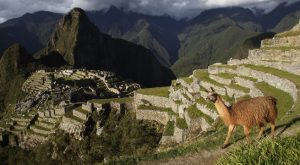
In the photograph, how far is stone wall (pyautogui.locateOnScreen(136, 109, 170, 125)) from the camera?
41.2m

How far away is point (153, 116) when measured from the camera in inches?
1699

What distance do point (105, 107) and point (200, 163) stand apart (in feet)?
115

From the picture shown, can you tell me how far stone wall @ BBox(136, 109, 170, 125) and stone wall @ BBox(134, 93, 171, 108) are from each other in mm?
1408

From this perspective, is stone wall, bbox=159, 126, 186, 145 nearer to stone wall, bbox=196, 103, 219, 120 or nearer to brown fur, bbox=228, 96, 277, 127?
stone wall, bbox=196, 103, 219, 120

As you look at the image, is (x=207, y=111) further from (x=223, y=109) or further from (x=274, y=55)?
(x=223, y=109)

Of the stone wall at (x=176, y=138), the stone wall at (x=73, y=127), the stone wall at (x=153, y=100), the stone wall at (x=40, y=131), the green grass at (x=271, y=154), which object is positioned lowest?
the stone wall at (x=40, y=131)

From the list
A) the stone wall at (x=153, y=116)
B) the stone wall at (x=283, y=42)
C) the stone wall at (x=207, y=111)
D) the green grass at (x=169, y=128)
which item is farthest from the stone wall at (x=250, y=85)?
the stone wall at (x=153, y=116)

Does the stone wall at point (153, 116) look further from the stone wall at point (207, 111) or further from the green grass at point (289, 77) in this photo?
the green grass at point (289, 77)

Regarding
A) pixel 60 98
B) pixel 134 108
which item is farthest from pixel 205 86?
pixel 60 98

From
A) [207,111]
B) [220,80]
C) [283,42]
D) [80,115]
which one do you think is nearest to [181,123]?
[207,111]

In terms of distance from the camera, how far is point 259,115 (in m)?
14.4

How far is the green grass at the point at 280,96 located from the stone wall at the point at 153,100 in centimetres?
1464

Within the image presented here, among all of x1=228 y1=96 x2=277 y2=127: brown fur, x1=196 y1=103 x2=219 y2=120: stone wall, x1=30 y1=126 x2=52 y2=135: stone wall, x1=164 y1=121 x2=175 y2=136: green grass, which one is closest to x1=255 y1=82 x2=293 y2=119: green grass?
x1=196 y1=103 x2=219 y2=120: stone wall

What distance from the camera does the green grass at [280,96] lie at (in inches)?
883
